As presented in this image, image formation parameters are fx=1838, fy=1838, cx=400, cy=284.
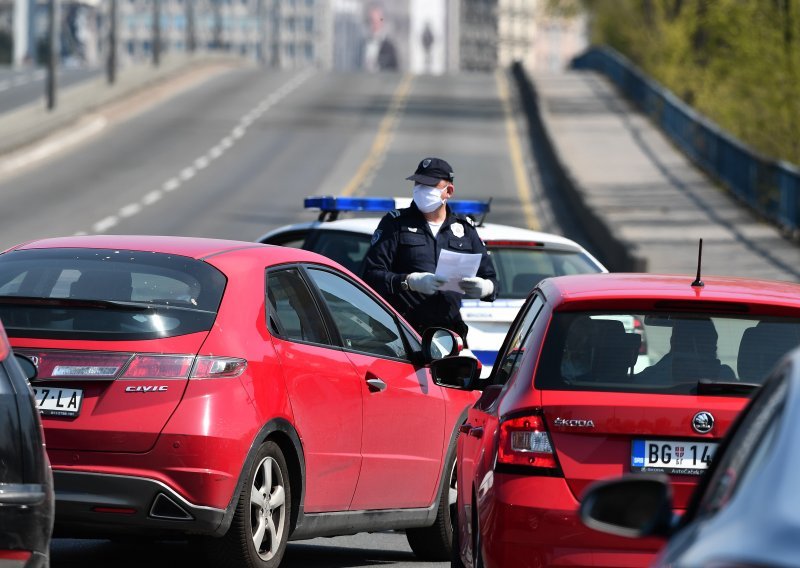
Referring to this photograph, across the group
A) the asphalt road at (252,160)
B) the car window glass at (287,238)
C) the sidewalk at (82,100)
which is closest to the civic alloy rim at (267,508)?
the car window glass at (287,238)

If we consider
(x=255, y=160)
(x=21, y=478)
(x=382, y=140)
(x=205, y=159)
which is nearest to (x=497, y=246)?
(x=21, y=478)

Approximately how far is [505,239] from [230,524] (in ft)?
19.1

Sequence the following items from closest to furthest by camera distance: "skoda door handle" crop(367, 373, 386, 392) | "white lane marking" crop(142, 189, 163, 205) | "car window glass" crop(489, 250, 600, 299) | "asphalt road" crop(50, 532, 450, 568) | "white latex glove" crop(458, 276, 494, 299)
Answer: "asphalt road" crop(50, 532, 450, 568), "skoda door handle" crop(367, 373, 386, 392), "white latex glove" crop(458, 276, 494, 299), "car window glass" crop(489, 250, 600, 299), "white lane marking" crop(142, 189, 163, 205)

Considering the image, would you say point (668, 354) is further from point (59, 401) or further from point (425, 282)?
point (425, 282)

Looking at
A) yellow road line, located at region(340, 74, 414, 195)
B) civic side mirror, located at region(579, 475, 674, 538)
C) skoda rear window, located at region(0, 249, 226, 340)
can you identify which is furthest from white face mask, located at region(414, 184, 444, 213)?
yellow road line, located at region(340, 74, 414, 195)

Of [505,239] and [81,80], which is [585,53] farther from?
[505,239]

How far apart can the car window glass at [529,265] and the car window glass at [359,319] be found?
3.69m

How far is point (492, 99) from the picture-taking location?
6300 cm

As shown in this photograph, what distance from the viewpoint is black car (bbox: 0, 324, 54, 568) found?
16.9ft

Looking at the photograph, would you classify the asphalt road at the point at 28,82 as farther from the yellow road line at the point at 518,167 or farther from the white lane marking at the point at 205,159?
the yellow road line at the point at 518,167

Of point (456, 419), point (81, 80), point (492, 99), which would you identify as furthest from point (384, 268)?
point (81, 80)

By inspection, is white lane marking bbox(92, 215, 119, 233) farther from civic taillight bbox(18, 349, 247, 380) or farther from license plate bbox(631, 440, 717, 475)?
license plate bbox(631, 440, 717, 475)

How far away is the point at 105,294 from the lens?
7.33m

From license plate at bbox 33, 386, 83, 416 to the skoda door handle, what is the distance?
166 centimetres
